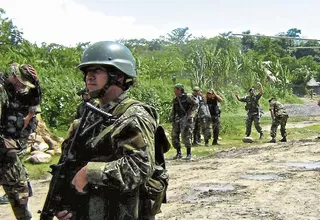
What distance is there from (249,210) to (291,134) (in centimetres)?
1348

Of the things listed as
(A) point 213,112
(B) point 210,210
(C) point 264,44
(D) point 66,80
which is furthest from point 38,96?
(C) point 264,44

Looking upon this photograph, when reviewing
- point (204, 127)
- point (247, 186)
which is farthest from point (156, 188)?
point (204, 127)

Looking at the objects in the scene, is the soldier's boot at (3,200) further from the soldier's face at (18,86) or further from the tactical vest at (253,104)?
the tactical vest at (253,104)

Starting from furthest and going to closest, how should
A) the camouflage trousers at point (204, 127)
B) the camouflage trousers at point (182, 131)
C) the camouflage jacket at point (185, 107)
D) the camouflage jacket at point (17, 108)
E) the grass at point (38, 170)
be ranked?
1. the camouflage trousers at point (204, 127)
2. the camouflage jacket at point (185, 107)
3. the camouflage trousers at point (182, 131)
4. the grass at point (38, 170)
5. the camouflage jacket at point (17, 108)

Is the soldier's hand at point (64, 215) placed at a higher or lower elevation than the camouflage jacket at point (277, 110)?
higher

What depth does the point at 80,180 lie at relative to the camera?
276cm

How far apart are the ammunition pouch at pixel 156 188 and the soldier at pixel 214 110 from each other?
13.9 meters

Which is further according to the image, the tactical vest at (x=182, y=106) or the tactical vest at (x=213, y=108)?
the tactical vest at (x=213, y=108)

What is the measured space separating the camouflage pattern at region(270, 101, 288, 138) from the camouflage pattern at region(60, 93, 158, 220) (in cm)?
1503

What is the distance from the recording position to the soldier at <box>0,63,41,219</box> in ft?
19.3

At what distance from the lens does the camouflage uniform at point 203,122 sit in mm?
16484

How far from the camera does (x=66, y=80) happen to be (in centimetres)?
1898

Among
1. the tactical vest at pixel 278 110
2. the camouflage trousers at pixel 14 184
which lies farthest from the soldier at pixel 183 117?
the camouflage trousers at pixel 14 184

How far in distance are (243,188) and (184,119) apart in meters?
4.37
